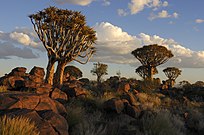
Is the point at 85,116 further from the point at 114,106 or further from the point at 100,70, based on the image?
the point at 100,70

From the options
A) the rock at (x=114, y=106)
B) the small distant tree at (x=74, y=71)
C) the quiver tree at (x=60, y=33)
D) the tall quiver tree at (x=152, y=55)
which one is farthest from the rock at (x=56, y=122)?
the small distant tree at (x=74, y=71)

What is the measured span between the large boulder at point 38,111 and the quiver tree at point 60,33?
11.1m

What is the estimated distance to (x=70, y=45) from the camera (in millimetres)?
18469

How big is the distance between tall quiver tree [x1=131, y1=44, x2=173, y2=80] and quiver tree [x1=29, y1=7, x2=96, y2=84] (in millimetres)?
13419

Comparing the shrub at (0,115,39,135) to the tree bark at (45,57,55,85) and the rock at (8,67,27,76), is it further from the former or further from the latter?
the rock at (8,67,27,76)

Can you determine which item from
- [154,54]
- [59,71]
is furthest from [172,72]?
[59,71]

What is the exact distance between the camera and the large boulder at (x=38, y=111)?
16.5ft

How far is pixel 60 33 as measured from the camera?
58.8 feet

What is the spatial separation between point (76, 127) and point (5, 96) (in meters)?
1.99

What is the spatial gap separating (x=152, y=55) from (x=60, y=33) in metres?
15.5

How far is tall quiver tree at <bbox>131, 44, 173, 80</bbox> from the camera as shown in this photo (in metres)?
30.3

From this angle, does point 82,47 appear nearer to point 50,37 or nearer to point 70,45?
point 70,45

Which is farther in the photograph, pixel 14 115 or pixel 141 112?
pixel 141 112

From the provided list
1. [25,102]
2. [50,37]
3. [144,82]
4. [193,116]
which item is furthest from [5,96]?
[144,82]
